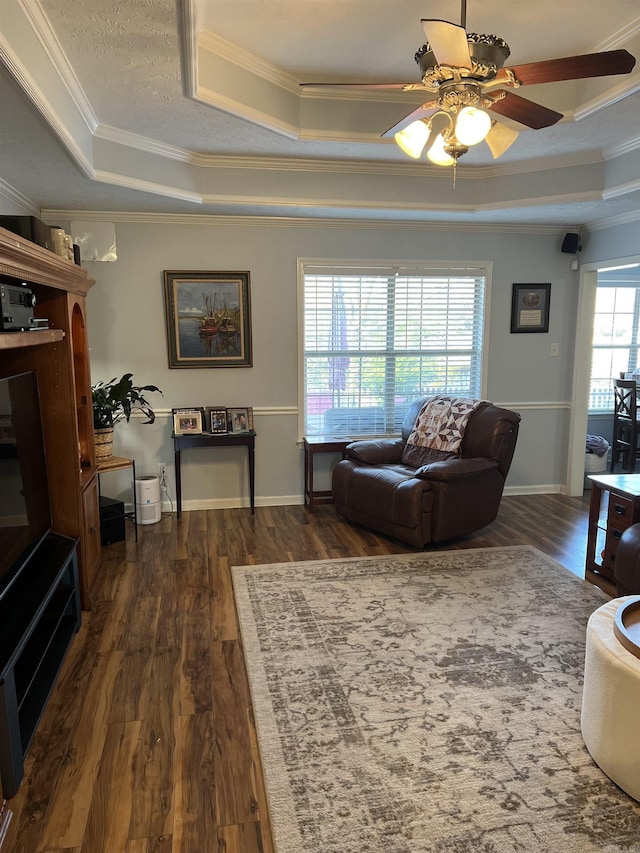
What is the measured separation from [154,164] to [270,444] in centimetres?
229

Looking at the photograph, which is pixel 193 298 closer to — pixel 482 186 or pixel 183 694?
pixel 482 186

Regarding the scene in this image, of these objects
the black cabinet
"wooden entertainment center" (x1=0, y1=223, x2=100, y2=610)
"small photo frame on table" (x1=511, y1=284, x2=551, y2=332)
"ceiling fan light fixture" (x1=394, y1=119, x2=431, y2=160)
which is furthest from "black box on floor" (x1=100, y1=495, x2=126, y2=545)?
"small photo frame on table" (x1=511, y1=284, x2=551, y2=332)

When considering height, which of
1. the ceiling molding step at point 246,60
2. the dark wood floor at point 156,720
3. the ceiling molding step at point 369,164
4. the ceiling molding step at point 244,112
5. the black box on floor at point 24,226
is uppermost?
the ceiling molding step at point 246,60

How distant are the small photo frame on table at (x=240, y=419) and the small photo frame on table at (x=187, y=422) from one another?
239 millimetres

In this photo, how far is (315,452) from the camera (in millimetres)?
4660

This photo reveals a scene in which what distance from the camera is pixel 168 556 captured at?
149 inches

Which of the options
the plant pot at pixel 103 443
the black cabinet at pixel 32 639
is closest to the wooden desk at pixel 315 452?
the plant pot at pixel 103 443

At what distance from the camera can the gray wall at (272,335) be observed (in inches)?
178

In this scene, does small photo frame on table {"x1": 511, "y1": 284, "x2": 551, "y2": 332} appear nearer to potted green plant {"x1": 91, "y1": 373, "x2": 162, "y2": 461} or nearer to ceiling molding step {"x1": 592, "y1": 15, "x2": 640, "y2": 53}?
ceiling molding step {"x1": 592, "y1": 15, "x2": 640, "y2": 53}

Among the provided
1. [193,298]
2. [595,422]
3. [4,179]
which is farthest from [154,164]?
[595,422]

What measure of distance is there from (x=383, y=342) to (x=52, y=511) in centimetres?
308

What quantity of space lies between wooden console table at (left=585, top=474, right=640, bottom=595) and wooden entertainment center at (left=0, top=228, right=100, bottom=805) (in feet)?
9.31

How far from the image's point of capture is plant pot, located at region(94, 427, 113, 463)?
378 centimetres

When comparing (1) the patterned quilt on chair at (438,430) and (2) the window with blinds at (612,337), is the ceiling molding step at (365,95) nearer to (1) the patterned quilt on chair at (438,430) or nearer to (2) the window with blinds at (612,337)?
(1) the patterned quilt on chair at (438,430)
